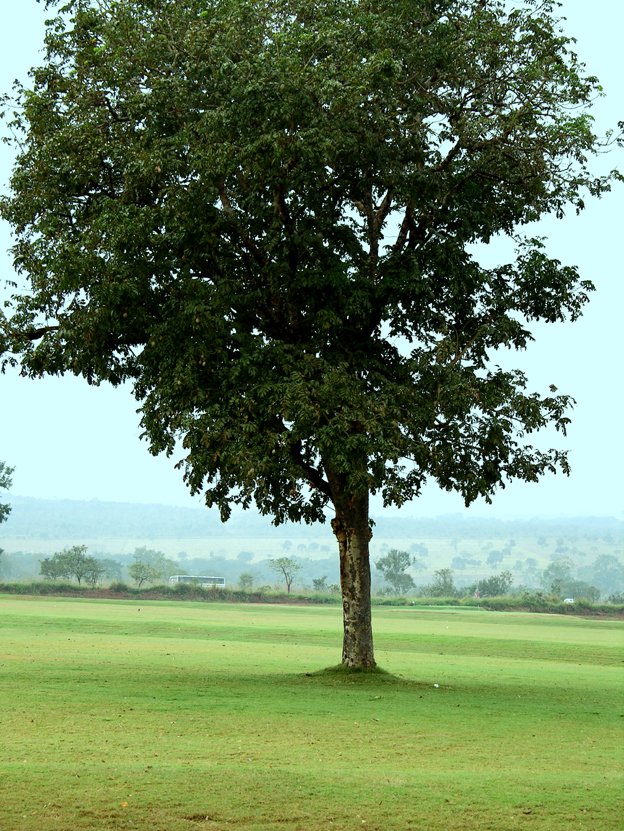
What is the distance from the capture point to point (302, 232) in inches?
1051

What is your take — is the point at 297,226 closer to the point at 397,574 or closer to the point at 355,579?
the point at 355,579

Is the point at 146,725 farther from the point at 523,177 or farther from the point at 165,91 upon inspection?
the point at 523,177

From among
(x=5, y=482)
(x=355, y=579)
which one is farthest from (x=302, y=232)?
(x=5, y=482)

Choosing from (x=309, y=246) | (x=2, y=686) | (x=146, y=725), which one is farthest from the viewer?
(x=309, y=246)

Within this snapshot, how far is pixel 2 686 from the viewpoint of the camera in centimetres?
2497

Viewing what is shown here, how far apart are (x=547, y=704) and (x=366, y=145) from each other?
1310cm

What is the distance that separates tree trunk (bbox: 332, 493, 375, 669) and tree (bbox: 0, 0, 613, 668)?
0.23 ft

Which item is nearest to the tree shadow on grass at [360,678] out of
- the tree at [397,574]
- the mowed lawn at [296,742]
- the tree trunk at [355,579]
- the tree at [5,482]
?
the mowed lawn at [296,742]

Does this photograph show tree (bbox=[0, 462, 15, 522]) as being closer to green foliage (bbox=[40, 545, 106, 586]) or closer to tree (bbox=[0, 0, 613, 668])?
green foliage (bbox=[40, 545, 106, 586])

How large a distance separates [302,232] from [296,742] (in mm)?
12661

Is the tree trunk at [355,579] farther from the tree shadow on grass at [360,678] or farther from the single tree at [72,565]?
the single tree at [72,565]

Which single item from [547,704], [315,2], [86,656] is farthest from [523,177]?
A: [86,656]

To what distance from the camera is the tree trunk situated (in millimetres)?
28109

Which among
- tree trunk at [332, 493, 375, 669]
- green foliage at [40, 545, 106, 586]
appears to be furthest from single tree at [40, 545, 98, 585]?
tree trunk at [332, 493, 375, 669]
